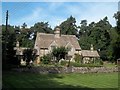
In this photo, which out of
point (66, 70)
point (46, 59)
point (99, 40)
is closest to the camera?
point (66, 70)

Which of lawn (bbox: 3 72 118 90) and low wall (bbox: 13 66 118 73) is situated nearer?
lawn (bbox: 3 72 118 90)

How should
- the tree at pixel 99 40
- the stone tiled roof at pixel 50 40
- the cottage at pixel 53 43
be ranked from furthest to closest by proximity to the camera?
the tree at pixel 99 40, the stone tiled roof at pixel 50 40, the cottage at pixel 53 43

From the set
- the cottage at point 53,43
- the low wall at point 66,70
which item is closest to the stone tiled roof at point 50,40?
the cottage at point 53,43

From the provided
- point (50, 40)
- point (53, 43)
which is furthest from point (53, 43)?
point (50, 40)

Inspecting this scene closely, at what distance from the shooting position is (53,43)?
77188 millimetres

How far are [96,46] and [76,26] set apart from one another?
50215 mm

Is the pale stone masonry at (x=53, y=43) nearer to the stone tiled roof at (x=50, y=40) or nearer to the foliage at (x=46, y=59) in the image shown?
the stone tiled roof at (x=50, y=40)

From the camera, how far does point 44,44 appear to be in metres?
76.8

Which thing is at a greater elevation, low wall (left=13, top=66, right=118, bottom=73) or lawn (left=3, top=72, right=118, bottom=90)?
low wall (left=13, top=66, right=118, bottom=73)

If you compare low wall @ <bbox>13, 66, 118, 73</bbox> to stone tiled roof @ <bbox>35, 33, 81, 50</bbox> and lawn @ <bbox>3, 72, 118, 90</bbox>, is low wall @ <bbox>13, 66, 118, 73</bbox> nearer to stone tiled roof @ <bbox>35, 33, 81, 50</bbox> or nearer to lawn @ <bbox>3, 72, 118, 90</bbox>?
lawn @ <bbox>3, 72, 118, 90</bbox>

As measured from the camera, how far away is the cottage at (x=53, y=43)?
76.1 meters

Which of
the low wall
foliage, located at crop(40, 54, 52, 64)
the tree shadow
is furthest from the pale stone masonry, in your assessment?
the tree shadow

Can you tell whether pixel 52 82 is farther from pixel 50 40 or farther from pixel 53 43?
pixel 50 40

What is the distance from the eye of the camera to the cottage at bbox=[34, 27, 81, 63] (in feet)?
250
